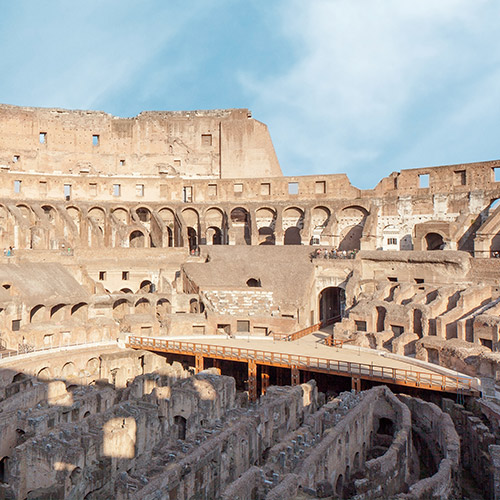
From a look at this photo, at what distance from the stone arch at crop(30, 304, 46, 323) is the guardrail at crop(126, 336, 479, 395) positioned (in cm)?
634

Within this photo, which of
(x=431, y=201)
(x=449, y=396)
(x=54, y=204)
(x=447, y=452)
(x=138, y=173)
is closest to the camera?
(x=447, y=452)

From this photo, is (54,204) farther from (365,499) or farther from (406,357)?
(365,499)

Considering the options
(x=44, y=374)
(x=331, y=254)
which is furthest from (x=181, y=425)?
(x=331, y=254)

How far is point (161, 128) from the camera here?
47156 millimetres

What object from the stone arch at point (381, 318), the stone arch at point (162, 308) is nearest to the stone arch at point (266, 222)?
the stone arch at point (162, 308)

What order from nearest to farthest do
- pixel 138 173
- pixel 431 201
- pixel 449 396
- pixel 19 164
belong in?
pixel 449 396, pixel 431 201, pixel 19 164, pixel 138 173

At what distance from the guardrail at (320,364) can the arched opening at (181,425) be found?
550 centimetres

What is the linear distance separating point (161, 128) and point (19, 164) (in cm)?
1340

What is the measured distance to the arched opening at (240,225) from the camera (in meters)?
41.0

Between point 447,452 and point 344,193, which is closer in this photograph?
point 447,452

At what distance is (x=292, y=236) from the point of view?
42188 millimetres

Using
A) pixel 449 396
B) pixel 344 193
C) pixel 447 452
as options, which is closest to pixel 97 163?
pixel 344 193

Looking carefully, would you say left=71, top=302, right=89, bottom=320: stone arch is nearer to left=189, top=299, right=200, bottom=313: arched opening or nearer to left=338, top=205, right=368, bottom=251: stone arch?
left=189, top=299, right=200, bottom=313: arched opening

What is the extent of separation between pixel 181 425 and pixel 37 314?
49.8 feet
